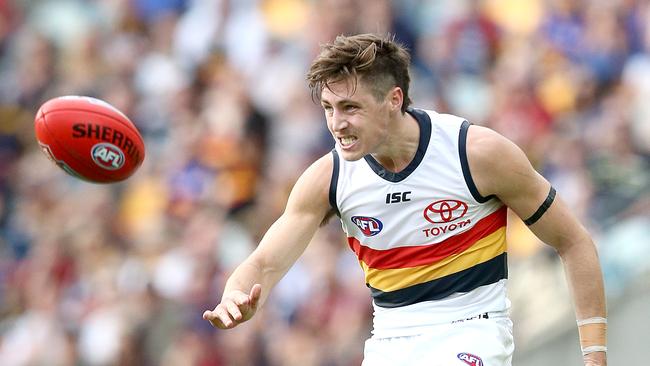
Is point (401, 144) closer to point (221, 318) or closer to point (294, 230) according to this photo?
point (294, 230)

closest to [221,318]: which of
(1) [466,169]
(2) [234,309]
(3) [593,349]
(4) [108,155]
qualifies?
(2) [234,309]

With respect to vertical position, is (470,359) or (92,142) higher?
(92,142)

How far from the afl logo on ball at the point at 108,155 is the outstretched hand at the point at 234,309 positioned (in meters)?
1.58

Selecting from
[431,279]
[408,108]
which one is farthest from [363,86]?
[431,279]

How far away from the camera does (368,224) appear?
5617mm

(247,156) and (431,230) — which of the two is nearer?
(431,230)

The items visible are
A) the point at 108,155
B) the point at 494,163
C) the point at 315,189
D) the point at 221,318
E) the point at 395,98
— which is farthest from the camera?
the point at 108,155

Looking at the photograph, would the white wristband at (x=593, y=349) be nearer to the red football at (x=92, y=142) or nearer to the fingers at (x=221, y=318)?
the fingers at (x=221, y=318)

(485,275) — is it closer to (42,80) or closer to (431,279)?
(431,279)

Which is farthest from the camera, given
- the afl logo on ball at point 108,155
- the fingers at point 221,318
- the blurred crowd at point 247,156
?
the blurred crowd at point 247,156

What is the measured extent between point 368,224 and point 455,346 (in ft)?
2.07

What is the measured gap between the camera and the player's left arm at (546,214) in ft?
17.5

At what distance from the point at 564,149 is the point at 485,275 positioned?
4.75 m

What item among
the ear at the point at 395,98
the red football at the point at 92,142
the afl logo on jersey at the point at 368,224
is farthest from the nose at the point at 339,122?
the red football at the point at 92,142
